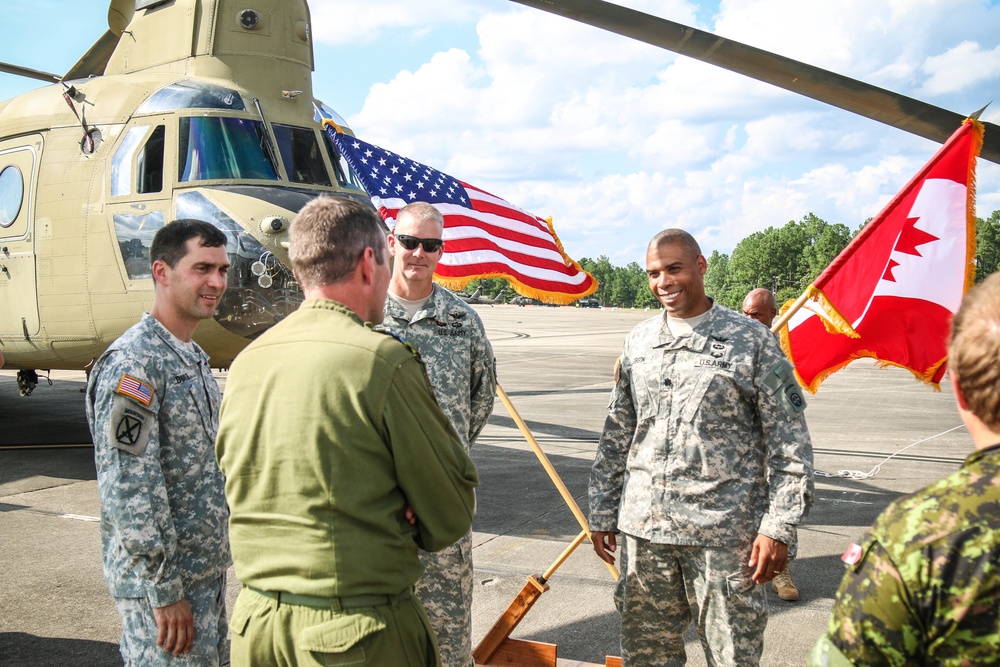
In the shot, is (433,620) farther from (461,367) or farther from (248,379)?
(248,379)

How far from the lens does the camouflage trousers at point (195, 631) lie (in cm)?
269

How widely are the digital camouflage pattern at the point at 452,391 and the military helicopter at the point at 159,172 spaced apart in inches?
141

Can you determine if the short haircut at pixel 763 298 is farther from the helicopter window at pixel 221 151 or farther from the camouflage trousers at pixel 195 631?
the helicopter window at pixel 221 151

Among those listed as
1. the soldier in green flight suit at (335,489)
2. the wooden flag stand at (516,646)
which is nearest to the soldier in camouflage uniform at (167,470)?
the soldier in green flight suit at (335,489)

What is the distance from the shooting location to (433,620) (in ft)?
11.0

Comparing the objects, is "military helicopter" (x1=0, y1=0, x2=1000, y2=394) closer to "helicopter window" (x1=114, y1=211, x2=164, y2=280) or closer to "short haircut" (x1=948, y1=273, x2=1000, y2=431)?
"helicopter window" (x1=114, y1=211, x2=164, y2=280)

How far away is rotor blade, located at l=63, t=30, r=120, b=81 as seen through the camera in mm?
10742

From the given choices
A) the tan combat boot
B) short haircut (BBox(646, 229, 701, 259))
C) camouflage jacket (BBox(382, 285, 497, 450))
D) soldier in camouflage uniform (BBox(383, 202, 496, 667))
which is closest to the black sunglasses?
soldier in camouflage uniform (BBox(383, 202, 496, 667))

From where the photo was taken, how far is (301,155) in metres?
7.95

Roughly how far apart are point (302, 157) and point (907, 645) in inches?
294

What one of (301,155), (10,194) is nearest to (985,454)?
(301,155)

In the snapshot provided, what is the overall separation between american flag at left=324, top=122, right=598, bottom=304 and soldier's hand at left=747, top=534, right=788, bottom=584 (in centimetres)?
241

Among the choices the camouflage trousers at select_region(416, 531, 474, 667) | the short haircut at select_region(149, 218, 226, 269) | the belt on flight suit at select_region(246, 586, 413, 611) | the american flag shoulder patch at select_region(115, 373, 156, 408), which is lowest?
the camouflage trousers at select_region(416, 531, 474, 667)

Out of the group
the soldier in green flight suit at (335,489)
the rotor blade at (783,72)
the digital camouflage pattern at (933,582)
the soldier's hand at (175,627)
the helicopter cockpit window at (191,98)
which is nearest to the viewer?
the digital camouflage pattern at (933,582)
